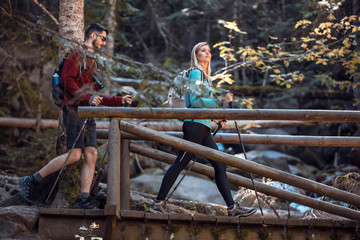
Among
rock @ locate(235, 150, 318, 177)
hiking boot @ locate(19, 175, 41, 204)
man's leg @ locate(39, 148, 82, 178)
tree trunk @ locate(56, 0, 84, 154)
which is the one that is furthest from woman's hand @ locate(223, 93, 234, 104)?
rock @ locate(235, 150, 318, 177)

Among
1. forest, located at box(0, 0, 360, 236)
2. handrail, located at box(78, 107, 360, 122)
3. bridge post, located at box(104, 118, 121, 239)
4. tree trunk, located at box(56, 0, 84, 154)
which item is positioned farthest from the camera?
forest, located at box(0, 0, 360, 236)

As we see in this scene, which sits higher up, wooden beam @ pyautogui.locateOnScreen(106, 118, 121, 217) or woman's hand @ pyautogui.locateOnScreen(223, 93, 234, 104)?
woman's hand @ pyautogui.locateOnScreen(223, 93, 234, 104)

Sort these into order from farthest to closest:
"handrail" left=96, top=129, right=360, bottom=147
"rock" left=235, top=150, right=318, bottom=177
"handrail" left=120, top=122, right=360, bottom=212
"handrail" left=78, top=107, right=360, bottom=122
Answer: "rock" left=235, top=150, right=318, bottom=177, "handrail" left=96, top=129, right=360, bottom=147, "handrail" left=120, top=122, right=360, bottom=212, "handrail" left=78, top=107, right=360, bottom=122

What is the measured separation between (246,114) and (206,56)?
101 cm

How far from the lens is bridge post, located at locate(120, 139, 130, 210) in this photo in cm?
575

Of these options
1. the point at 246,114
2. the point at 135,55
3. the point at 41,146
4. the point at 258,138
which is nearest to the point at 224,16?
the point at 135,55

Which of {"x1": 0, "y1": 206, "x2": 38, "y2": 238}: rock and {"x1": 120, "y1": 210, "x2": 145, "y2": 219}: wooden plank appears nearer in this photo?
{"x1": 120, "y1": 210, "x2": 145, "y2": 219}: wooden plank

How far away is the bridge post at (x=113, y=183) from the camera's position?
4.73 m

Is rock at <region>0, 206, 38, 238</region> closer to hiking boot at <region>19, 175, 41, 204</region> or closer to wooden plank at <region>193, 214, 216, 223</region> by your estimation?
hiking boot at <region>19, 175, 41, 204</region>

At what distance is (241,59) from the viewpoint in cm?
1397

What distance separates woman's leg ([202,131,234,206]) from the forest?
7.32ft

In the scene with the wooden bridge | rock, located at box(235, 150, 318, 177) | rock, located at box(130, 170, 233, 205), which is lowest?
rock, located at box(130, 170, 233, 205)

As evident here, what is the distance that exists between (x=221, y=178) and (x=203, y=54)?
1.63 meters

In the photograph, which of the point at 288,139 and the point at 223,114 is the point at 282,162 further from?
the point at 223,114
